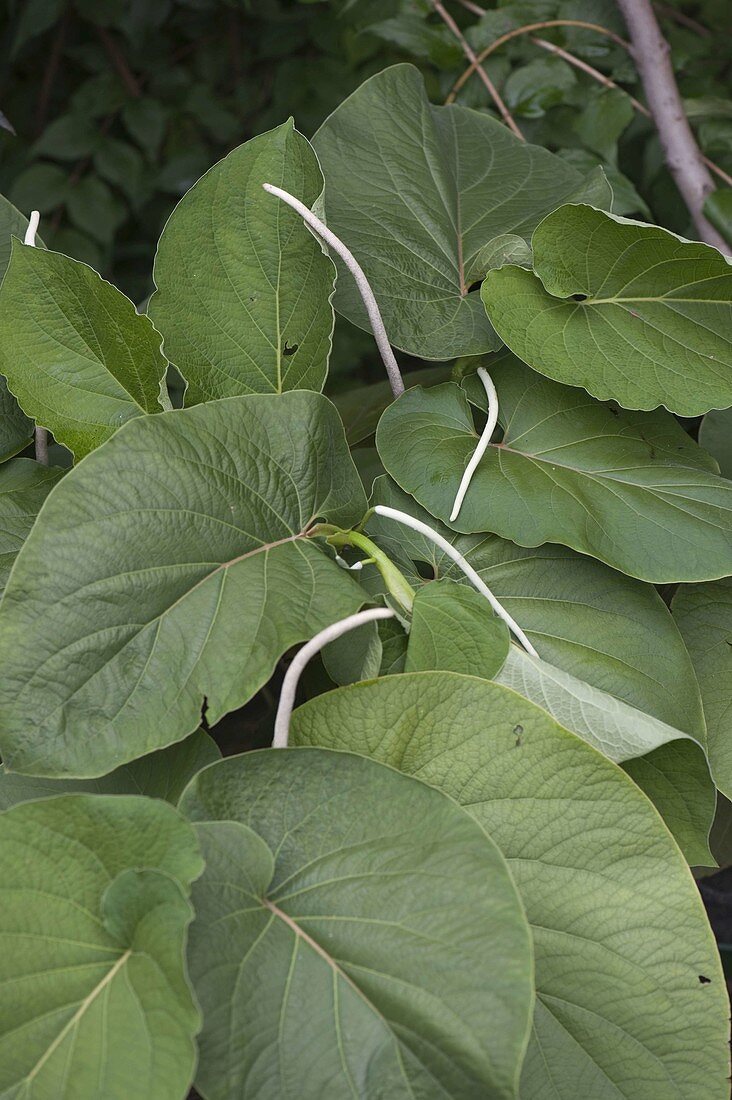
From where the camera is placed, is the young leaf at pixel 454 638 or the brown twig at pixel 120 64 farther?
the brown twig at pixel 120 64

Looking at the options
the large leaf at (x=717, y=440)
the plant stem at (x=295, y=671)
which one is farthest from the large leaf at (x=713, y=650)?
the plant stem at (x=295, y=671)

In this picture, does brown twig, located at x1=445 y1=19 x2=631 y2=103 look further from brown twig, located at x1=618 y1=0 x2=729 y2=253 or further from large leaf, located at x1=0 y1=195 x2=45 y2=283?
large leaf, located at x1=0 y1=195 x2=45 y2=283

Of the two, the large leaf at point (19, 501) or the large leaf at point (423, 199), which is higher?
the large leaf at point (423, 199)

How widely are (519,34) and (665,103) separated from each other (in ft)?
0.50

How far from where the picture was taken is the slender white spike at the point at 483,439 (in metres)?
0.46

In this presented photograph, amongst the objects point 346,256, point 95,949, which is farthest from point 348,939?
point 346,256

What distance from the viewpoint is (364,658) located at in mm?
424

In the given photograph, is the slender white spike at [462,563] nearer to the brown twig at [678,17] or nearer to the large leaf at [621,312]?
the large leaf at [621,312]

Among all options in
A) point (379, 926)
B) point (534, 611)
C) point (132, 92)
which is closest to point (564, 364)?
point (534, 611)

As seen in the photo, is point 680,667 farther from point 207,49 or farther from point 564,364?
point 207,49

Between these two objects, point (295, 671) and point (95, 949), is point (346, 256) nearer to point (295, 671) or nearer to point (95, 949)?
point (295, 671)

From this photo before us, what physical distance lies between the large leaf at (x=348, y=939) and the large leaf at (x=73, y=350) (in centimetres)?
20

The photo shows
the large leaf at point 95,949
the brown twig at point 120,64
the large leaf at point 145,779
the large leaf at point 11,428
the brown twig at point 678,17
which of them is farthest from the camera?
the brown twig at point 120,64

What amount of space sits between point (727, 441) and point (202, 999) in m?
0.45
